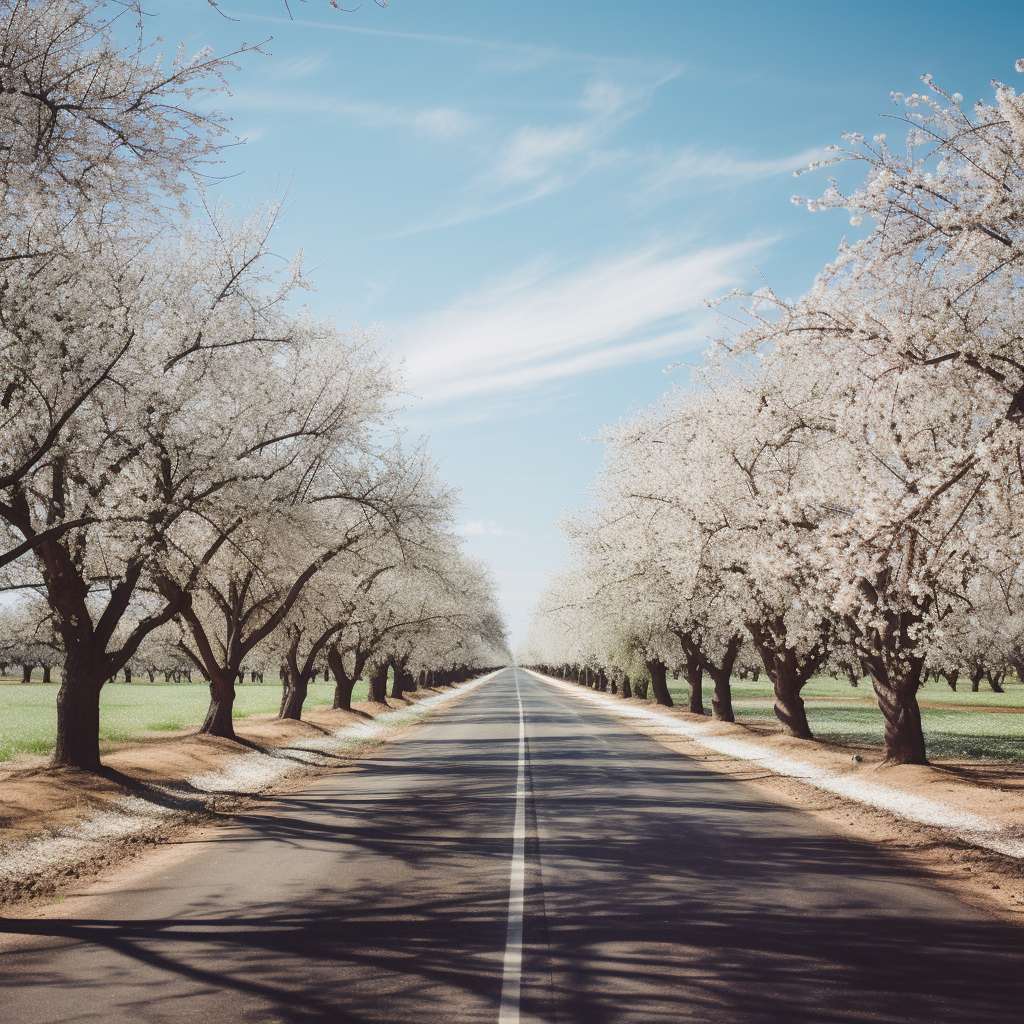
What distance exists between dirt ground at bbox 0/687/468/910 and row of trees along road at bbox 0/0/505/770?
3.41 ft

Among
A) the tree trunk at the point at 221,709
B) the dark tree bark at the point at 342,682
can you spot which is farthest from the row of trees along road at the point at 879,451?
the dark tree bark at the point at 342,682

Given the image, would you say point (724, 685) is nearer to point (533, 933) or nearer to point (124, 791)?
point (124, 791)

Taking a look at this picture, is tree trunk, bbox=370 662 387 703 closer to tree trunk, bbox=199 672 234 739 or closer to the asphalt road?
tree trunk, bbox=199 672 234 739

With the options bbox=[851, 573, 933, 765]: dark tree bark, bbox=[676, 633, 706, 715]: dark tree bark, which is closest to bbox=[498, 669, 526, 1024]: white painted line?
bbox=[851, 573, 933, 765]: dark tree bark

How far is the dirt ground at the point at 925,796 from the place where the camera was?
25.0 feet

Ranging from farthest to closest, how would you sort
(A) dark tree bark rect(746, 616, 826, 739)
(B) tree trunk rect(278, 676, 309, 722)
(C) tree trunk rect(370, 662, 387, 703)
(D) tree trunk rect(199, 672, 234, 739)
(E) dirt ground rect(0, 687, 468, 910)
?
(C) tree trunk rect(370, 662, 387, 703) < (B) tree trunk rect(278, 676, 309, 722) < (A) dark tree bark rect(746, 616, 826, 739) < (D) tree trunk rect(199, 672, 234, 739) < (E) dirt ground rect(0, 687, 468, 910)

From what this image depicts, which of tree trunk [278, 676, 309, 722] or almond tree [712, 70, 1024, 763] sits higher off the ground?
almond tree [712, 70, 1024, 763]

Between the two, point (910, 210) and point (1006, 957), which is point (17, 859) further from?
point (910, 210)

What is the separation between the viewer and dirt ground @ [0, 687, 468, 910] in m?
9.31

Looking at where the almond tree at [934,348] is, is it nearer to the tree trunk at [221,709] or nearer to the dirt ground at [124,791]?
the dirt ground at [124,791]

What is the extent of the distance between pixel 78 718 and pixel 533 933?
1142 centimetres

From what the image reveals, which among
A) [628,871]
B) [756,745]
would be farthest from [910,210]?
[756,745]

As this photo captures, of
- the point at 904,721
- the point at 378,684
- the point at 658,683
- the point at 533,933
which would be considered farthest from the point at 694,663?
the point at 533,933

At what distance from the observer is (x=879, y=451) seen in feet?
43.5
